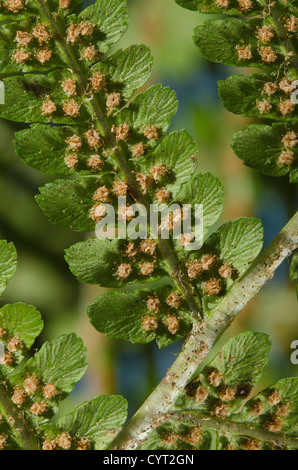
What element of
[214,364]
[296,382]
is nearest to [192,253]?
[214,364]

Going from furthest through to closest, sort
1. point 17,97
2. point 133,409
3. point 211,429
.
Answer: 1. point 133,409
2. point 211,429
3. point 17,97

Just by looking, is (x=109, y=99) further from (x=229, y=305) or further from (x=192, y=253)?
(x=229, y=305)

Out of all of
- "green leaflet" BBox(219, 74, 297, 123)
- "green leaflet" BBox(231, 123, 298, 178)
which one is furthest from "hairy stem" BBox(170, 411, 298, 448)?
"green leaflet" BBox(219, 74, 297, 123)

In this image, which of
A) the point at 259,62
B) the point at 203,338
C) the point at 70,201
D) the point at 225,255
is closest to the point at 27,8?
the point at 70,201

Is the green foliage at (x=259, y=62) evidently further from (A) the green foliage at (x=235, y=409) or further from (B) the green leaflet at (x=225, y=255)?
(A) the green foliage at (x=235, y=409)

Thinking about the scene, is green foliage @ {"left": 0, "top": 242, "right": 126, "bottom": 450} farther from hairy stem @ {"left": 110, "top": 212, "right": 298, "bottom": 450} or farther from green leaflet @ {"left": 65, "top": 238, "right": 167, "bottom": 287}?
green leaflet @ {"left": 65, "top": 238, "right": 167, "bottom": 287}

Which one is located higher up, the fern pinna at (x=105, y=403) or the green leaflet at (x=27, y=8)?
the green leaflet at (x=27, y=8)

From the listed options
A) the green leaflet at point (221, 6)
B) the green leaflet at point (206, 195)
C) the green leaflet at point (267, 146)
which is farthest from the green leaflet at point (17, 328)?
the green leaflet at point (221, 6)
